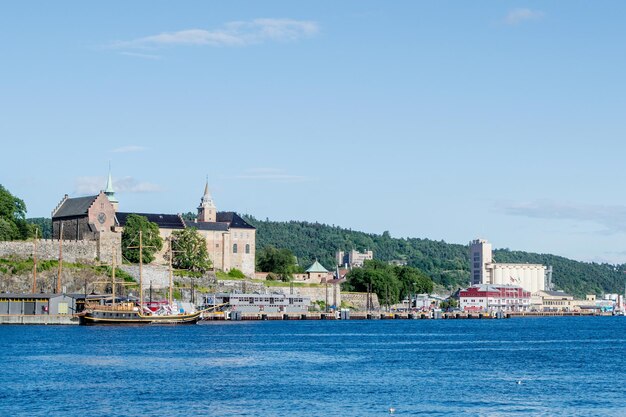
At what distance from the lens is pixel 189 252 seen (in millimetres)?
141875

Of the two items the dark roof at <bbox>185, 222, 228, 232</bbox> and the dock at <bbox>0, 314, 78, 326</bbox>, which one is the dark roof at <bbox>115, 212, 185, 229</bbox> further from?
the dock at <bbox>0, 314, 78, 326</bbox>

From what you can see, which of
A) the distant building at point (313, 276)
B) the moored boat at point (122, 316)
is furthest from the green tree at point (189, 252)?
the distant building at point (313, 276)

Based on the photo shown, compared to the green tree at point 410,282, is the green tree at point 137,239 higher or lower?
higher

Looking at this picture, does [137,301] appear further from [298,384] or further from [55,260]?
[298,384]

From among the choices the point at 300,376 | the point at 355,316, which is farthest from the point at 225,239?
the point at 300,376

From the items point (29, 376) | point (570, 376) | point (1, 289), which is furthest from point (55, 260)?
point (570, 376)

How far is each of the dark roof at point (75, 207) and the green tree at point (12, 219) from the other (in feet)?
18.6

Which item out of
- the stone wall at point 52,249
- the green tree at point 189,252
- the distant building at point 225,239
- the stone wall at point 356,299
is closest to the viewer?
the stone wall at point 52,249

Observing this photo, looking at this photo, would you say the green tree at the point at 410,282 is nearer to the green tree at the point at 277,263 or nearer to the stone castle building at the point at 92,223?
the green tree at the point at 277,263

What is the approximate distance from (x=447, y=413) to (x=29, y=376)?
2227cm

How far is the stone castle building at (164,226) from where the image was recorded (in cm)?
Answer: 13225

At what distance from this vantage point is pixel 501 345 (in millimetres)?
86688

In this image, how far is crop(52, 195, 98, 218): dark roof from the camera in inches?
5295

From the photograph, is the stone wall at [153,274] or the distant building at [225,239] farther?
the distant building at [225,239]
